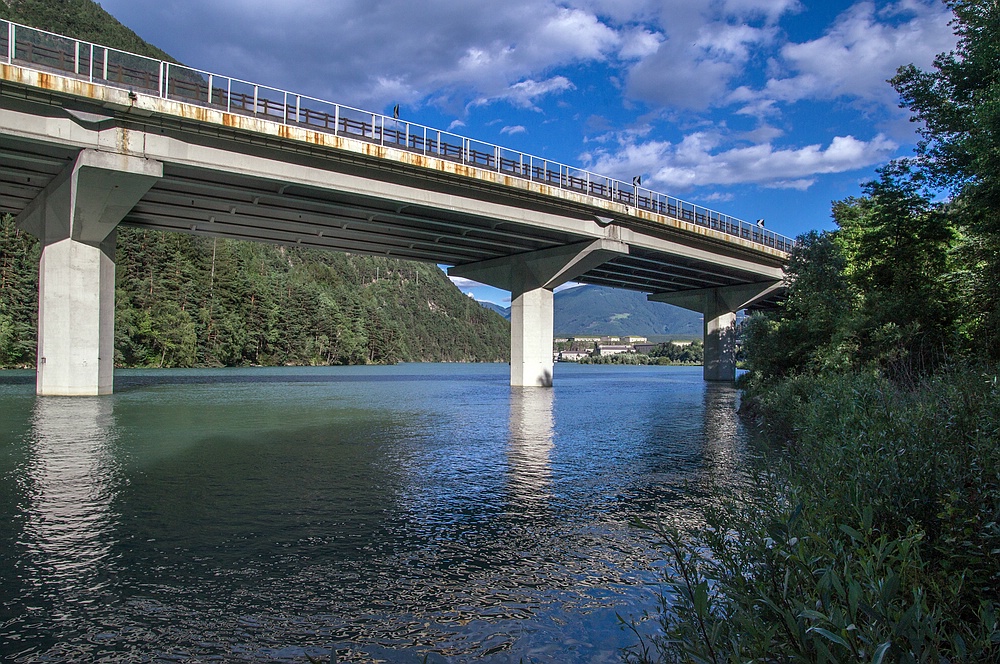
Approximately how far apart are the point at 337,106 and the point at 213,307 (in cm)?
7764

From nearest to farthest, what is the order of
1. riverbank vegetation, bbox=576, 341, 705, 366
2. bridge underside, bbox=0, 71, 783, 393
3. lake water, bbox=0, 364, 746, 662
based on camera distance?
lake water, bbox=0, 364, 746, 662 → bridge underside, bbox=0, 71, 783, 393 → riverbank vegetation, bbox=576, 341, 705, 366

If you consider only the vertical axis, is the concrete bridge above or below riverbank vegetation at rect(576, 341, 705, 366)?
above

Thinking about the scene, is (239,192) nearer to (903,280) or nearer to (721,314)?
(903,280)

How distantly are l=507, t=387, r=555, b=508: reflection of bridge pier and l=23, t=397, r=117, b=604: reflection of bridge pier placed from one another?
6.23 metres

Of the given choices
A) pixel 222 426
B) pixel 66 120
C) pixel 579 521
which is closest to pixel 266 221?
pixel 66 120

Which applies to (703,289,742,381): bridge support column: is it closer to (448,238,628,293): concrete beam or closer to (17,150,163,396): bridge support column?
(448,238,628,293): concrete beam

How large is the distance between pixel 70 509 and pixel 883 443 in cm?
1137

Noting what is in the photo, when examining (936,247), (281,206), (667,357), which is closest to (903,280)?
(936,247)

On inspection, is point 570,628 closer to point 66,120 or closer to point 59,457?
point 59,457

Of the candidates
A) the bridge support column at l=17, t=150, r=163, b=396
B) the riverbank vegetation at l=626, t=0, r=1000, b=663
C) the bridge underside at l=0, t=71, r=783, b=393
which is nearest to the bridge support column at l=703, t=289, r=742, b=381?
the bridge underside at l=0, t=71, r=783, b=393

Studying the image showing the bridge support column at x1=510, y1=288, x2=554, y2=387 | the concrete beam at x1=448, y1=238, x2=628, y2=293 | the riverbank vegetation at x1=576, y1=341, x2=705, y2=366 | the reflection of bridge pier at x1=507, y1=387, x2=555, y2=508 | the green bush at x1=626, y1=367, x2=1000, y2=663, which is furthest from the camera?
the riverbank vegetation at x1=576, y1=341, x2=705, y2=366

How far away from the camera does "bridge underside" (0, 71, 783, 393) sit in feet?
95.0

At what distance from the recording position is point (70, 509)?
10.3m

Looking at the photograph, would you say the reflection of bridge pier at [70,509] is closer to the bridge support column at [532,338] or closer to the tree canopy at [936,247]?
the tree canopy at [936,247]
